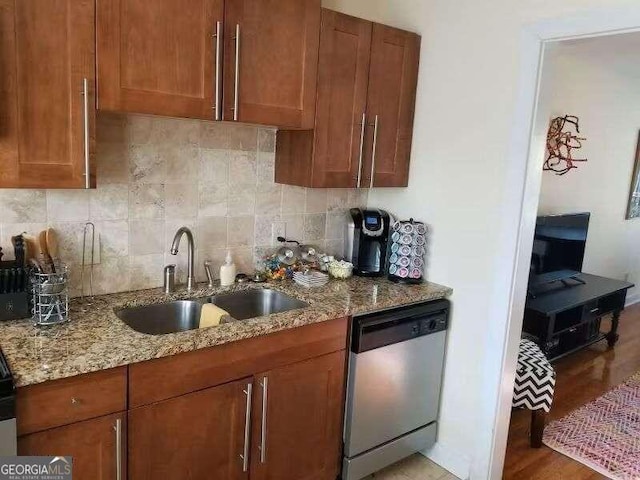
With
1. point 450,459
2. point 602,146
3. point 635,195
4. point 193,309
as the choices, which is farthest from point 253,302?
point 635,195

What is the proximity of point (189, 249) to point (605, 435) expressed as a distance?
105 inches

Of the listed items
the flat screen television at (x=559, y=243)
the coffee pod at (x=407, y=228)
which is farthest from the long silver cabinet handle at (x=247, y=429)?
the flat screen television at (x=559, y=243)

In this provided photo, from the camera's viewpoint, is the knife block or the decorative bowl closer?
the knife block

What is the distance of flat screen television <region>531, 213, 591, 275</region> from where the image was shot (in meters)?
3.84

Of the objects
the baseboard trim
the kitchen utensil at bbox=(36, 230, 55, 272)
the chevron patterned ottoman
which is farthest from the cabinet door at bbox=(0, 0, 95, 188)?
the chevron patterned ottoman

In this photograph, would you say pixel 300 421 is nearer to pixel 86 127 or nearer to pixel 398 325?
pixel 398 325

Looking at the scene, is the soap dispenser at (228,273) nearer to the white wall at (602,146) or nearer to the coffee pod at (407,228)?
the coffee pod at (407,228)

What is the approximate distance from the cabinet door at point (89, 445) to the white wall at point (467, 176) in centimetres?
163

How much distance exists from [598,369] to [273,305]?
3007 mm

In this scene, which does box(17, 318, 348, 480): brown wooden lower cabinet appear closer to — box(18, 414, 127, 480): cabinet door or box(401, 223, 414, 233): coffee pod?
box(18, 414, 127, 480): cabinet door

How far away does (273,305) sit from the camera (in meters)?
2.39

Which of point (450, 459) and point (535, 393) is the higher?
point (535, 393)

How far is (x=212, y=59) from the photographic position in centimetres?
190

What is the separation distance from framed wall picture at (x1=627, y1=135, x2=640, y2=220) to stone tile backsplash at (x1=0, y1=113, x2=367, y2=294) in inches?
162
